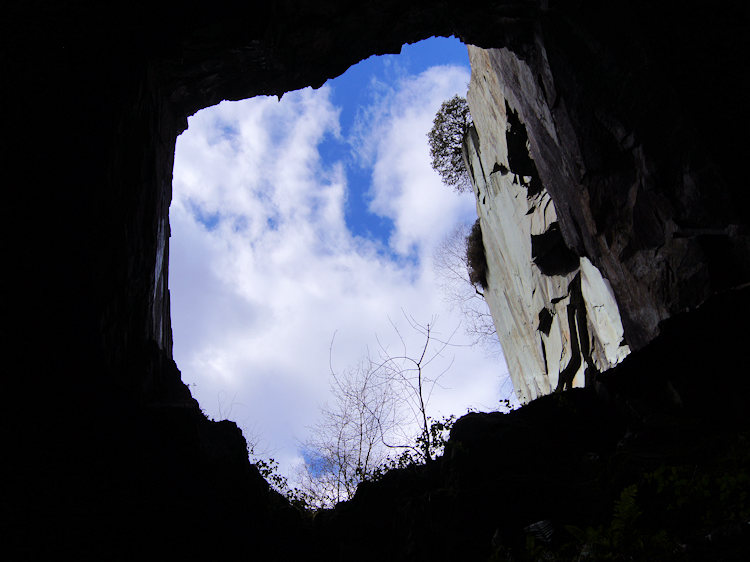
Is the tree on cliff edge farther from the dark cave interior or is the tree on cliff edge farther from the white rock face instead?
the dark cave interior

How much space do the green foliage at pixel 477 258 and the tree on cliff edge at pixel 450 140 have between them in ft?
9.14

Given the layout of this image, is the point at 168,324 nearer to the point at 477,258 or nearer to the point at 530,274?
the point at 530,274

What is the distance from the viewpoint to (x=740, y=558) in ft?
12.4

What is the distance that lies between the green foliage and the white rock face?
4.32 feet

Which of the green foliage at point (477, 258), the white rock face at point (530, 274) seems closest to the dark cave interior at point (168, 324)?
the white rock face at point (530, 274)

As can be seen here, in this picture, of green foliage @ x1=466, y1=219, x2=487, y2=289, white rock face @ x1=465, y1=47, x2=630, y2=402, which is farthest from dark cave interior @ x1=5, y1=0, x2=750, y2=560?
green foliage @ x1=466, y1=219, x2=487, y2=289

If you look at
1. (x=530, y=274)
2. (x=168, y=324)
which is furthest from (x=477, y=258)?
(x=168, y=324)

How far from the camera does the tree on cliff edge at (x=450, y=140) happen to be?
22344mm

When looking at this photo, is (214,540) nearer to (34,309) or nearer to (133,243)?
(34,309)

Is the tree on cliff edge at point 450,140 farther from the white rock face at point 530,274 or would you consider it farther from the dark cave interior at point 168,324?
the dark cave interior at point 168,324

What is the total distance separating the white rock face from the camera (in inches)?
541

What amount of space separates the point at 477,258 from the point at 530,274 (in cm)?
491

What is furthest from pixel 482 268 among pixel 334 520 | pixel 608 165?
pixel 334 520

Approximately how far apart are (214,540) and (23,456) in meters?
2.63
